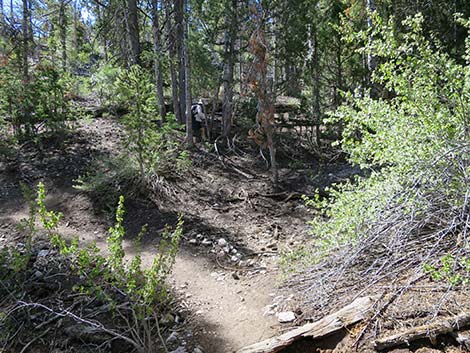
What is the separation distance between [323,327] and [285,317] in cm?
48

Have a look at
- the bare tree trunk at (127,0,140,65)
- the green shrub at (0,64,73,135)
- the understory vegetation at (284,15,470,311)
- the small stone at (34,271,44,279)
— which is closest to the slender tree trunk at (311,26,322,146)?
the bare tree trunk at (127,0,140,65)

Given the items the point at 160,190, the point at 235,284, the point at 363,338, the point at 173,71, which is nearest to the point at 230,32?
the point at 173,71

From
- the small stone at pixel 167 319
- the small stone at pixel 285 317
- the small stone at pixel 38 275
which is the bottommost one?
the small stone at pixel 167 319

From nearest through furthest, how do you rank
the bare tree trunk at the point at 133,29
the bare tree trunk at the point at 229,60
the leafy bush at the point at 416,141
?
1. the leafy bush at the point at 416,141
2. the bare tree trunk at the point at 133,29
3. the bare tree trunk at the point at 229,60

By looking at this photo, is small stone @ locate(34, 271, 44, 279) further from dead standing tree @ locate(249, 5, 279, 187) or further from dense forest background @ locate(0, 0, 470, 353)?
dead standing tree @ locate(249, 5, 279, 187)

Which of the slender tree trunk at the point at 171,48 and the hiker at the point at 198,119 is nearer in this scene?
the slender tree trunk at the point at 171,48

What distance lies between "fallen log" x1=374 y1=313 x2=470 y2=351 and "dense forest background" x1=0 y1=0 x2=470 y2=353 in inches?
0.6

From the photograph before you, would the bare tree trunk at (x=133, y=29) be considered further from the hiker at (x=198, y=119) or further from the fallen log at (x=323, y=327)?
the fallen log at (x=323, y=327)

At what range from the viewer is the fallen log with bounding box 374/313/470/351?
1952 millimetres

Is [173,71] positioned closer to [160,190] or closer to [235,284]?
A: [160,190]

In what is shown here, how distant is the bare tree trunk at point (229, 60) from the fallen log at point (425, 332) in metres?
7.25

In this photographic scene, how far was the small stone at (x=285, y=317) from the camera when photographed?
277 cm

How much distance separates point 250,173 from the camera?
25.0 ft

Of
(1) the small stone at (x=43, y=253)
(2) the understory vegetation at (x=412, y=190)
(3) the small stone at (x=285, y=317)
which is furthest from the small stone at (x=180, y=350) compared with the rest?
(1) the small stone at (x=43, y=253)
